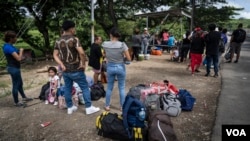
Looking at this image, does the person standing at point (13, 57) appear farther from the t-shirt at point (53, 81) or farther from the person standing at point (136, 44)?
the person standing at point (136, 44)

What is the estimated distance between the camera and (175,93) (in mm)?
6008

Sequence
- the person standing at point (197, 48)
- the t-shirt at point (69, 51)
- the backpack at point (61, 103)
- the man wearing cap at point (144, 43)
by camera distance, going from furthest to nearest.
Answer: the man wearing cap at point (144, 43)
the person standing at point (197, 48)
the backpack at point (61, 103)
the t-shirt at point (69, 51)

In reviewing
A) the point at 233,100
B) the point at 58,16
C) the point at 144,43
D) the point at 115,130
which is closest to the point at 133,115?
the point at 115,130

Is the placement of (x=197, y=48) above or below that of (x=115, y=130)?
above

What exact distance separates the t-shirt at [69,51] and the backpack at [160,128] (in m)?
1.85

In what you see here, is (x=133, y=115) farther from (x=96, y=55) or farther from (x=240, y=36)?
(x=240, y=36)

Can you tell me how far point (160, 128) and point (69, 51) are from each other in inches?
90.1

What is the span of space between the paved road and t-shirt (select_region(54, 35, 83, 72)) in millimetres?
2858

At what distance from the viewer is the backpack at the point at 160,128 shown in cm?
387

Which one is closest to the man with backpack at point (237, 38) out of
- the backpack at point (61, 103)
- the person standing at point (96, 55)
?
the person standing at point (96, 55)

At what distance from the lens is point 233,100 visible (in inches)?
253

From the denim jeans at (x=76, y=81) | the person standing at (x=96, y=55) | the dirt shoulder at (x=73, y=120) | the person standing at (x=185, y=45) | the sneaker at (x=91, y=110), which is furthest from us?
the person standing at (x=185, y=45)

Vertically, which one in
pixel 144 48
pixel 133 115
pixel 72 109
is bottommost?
pixel 72 109

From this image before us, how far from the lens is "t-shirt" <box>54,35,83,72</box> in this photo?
16.2ft
